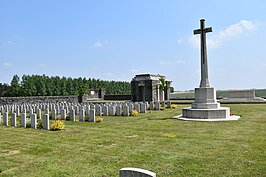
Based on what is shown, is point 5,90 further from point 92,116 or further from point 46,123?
point 46,123

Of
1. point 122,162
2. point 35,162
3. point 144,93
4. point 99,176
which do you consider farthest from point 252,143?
point 144,93

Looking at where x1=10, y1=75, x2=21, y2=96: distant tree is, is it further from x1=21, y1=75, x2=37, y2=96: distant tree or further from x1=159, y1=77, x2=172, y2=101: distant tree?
x1=159, y1=77, x2=172, y2=101: distant tree

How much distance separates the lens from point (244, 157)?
551 centimetres

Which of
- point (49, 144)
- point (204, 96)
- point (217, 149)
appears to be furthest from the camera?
point (204, 96)

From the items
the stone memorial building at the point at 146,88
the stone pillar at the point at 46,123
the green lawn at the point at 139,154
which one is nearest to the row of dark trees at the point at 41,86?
the stone memorial building at the point at 146,88

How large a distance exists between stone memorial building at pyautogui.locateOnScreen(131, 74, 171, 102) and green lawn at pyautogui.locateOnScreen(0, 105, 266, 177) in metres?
22.6

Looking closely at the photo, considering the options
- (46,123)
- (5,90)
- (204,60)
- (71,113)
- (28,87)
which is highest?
(204,60)

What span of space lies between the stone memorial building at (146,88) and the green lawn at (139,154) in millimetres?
22606

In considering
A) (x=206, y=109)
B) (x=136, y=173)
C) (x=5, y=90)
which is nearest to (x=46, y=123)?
(x=206, y=109)

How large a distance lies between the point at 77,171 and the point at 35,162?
1.31 m

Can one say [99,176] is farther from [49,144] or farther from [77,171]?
[49,144]

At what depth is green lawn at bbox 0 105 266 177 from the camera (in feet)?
16.0

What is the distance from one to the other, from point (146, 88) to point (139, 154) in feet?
84.6

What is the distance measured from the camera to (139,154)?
602cm
